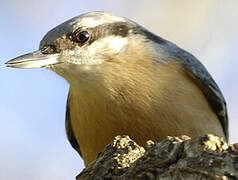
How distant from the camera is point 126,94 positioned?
5152mm

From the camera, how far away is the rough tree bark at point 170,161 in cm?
290

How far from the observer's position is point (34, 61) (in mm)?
5078

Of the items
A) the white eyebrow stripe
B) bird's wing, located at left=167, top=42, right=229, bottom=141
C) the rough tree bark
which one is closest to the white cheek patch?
the white eyebrow stripe

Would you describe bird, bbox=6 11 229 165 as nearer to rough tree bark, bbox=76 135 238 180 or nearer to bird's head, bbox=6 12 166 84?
bird's head, bbox=6 12 166 84

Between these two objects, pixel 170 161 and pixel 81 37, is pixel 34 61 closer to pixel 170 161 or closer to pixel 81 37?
pixel 81 37

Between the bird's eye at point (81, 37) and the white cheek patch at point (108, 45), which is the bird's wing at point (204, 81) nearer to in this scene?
the white cheek patch at point (108, 45)

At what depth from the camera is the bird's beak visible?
5.02 m

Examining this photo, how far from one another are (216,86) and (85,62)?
1.53 metres

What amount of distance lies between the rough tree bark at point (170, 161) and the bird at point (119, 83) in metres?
1.64

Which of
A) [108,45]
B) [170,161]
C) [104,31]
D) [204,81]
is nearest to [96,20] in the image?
[104,31]

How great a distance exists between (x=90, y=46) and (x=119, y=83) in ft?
1.46

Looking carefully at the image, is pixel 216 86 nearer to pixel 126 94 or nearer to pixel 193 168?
pixel 126 94

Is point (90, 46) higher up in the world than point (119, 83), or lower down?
higher up

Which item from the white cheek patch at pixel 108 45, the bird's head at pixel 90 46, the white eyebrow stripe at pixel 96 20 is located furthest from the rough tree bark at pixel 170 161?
the white eyebrow stripe at pixel 96 20
